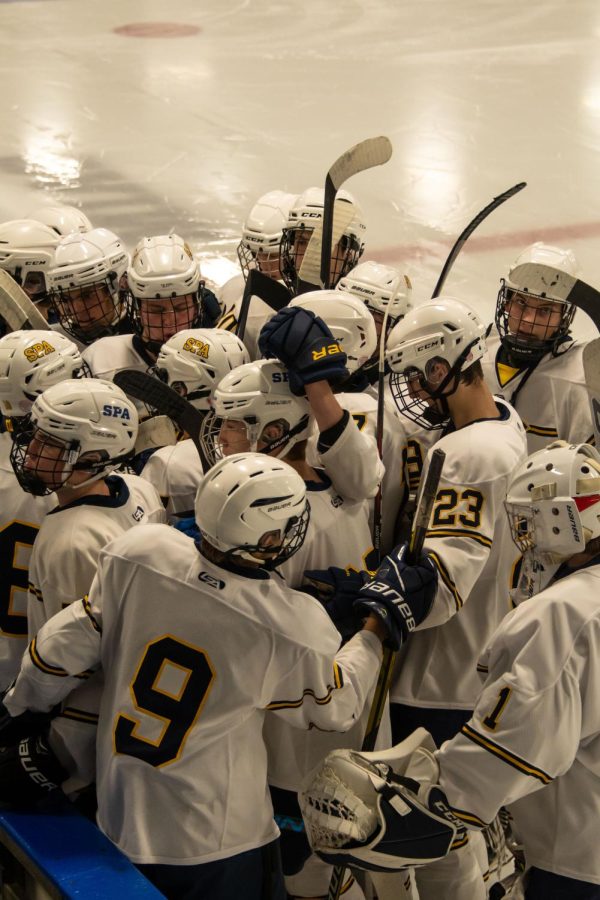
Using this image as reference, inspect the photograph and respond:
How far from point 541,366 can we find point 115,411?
1.35 m

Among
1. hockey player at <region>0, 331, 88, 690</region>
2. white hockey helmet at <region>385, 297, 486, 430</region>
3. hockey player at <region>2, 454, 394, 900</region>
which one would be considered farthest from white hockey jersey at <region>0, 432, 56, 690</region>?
white hockey helmet at <region>385, 297, 486, 430</region>

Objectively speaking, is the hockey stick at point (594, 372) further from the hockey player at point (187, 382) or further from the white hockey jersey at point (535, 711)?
the hockey player at point (187, 382)

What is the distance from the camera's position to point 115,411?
7.86 ft

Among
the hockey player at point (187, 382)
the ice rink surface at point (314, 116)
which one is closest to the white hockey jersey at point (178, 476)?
the hockey player at point (187, 382)

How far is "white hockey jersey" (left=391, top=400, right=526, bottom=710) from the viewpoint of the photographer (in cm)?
230

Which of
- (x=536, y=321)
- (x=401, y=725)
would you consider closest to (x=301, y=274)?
(x=536, y=321)

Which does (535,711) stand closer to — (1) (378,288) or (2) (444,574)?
(2) (444,574)

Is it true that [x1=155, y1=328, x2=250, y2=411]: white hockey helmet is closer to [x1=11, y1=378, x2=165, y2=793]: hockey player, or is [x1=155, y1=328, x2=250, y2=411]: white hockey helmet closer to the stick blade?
[x1=11, y1=378, x2=165, y2=793]: hockey player

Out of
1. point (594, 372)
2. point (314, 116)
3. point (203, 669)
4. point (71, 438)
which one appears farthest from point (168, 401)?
point (314, 116)

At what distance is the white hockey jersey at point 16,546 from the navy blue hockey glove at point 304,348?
2.05 ft

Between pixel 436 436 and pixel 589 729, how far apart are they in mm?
912

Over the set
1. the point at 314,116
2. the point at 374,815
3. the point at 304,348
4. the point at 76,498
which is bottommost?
the point at 314,116

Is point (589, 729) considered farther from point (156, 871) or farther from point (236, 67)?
point (236, 67)

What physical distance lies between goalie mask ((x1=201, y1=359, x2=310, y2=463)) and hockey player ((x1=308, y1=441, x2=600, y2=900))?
499 millimetres
